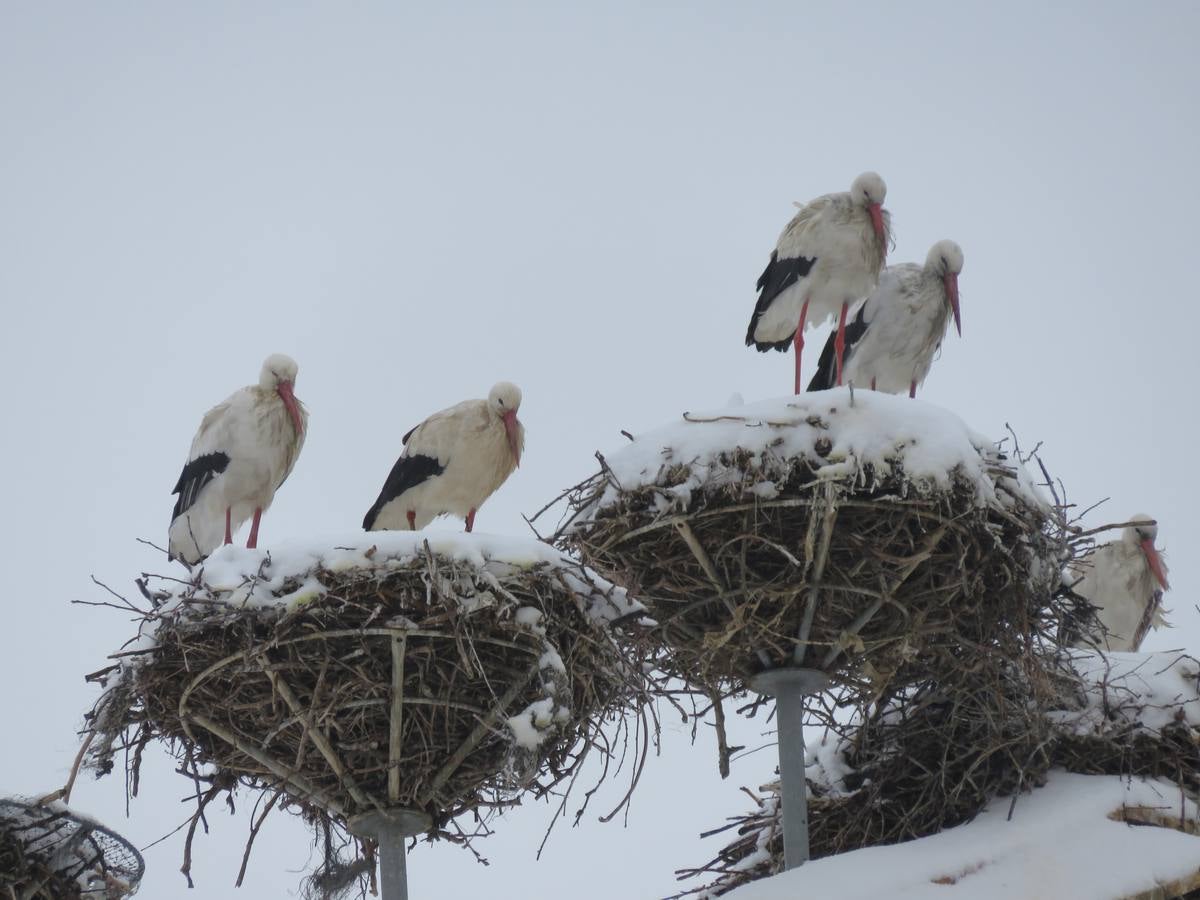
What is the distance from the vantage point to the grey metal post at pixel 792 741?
6660 mm

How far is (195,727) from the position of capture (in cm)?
588

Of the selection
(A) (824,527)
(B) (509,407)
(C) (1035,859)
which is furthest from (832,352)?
(C) (1035,859)

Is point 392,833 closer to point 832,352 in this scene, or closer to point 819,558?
point 819,558

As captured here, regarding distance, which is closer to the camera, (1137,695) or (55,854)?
(1137,695)

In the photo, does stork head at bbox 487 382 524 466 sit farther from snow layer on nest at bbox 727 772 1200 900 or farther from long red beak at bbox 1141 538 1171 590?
long red beak at bbox 1141 538 1171 590

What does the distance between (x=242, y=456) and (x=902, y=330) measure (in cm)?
338

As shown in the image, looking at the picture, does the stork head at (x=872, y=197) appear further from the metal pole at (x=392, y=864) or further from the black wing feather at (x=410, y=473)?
the metal pole at (x=392, y=864)

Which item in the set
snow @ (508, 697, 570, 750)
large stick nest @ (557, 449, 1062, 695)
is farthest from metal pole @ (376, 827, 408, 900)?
large stick nest @ (557, 449, 1062, 695)

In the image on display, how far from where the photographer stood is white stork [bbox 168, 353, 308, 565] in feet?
27.7

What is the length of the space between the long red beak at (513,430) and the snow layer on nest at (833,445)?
6.27 ft

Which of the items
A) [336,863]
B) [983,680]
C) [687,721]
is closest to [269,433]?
[336,863]

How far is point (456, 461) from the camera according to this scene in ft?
27.0

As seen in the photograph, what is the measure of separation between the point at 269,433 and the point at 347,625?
3.21m

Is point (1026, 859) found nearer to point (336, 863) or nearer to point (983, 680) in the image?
point (983, 680)
